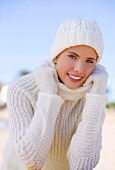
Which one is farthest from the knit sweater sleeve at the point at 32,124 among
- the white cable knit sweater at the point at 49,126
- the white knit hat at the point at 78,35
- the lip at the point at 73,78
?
the white knit hat at the point at 78,35

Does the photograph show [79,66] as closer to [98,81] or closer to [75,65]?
[75,65]

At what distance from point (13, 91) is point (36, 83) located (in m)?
0.19

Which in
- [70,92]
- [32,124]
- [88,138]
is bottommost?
[88,138]

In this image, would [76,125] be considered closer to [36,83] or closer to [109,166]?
[36,83]

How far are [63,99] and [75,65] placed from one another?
0.28 m

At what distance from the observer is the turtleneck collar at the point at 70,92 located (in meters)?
2.59

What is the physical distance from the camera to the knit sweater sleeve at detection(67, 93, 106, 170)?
251 centimetres

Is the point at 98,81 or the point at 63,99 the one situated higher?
the point at 98,81

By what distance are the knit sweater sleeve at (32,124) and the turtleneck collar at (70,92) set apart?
0.08m

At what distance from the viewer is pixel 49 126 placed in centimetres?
247

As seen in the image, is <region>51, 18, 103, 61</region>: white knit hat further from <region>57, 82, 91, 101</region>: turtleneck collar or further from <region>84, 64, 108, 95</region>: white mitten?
<region>57, 82, 91, 101</region>: turtleneck collar

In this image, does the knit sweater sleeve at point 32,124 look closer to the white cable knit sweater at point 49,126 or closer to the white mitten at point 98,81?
the white cable knit sweater at point 49,126

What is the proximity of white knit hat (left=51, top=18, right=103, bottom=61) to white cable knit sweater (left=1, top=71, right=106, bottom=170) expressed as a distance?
0.29 meters

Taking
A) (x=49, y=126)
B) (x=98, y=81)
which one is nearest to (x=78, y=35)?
(x=98, y=81)
